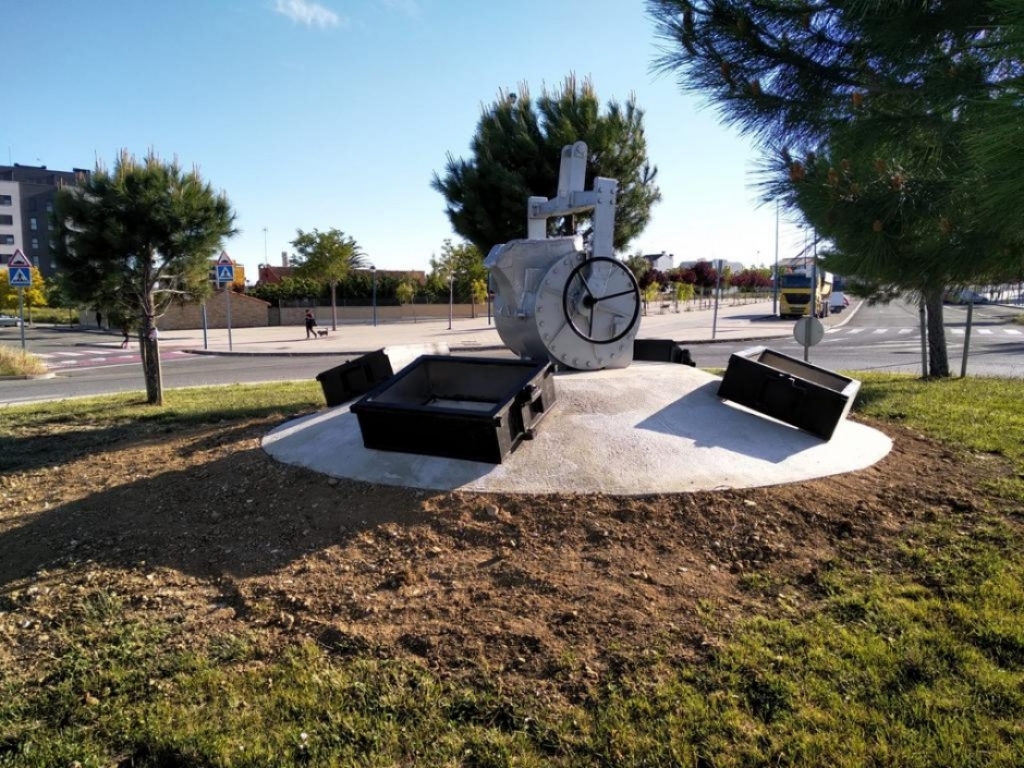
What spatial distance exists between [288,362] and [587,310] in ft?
52.2

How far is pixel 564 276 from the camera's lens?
7.20m

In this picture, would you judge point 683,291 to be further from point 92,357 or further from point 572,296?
point 572,296

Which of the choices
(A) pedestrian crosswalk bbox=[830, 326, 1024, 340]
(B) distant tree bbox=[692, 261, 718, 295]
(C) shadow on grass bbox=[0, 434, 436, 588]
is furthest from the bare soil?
(B) distant tree bbox=[692, 261, 718, 295]

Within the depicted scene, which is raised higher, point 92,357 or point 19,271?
point 19,271

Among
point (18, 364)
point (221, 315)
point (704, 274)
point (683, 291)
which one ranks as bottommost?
point (18, 364)

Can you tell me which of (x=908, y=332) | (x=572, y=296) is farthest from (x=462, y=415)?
(x=908, y=332)

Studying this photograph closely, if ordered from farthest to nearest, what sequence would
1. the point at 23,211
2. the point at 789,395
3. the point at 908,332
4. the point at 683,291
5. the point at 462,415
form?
the point at 23,211 < the point at 683,291 < the point at 908,332 < the point at 789,395 < the point at 462,415

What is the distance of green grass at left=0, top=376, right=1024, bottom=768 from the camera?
2.54 metres

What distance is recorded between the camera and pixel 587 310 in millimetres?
7297

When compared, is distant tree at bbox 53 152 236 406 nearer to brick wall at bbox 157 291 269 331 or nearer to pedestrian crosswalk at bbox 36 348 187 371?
pedestrian crosswalk at bbox 36 348 187 371

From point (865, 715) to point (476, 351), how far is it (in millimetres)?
19331

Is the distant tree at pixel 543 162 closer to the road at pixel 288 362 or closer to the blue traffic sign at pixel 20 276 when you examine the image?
the road at pixel 288 362

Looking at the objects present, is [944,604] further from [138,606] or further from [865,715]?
[138,606]

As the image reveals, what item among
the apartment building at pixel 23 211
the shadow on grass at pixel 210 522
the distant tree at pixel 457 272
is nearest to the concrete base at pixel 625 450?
the shadow on grass at pixel 210 522
